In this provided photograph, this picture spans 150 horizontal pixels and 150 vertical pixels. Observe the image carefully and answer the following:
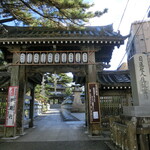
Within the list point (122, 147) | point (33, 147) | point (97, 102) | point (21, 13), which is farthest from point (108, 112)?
point (21, 13)

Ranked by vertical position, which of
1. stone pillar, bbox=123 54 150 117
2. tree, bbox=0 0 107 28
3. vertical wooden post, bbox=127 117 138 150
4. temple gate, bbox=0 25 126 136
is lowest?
vertical wooden post, bbox=127 117 138 150

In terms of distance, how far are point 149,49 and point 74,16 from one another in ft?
74.2

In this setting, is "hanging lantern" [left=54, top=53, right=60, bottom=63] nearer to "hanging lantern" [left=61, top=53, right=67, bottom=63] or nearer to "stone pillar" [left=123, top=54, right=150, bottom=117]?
"hanging lantern" [left=61, top=53, right=67, bottom=63]

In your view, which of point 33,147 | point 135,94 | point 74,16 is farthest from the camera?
point 74,16

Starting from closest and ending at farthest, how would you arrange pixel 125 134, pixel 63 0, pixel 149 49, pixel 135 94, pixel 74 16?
pixel 125 134, pixel 135 94, pixel 63 0, pixel 74 16, pixel 149 49

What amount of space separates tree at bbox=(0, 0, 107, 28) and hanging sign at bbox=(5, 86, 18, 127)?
16.4 feet

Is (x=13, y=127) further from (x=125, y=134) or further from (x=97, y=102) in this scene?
(x=125, y=134)

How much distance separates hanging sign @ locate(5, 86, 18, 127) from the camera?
7.39 meters

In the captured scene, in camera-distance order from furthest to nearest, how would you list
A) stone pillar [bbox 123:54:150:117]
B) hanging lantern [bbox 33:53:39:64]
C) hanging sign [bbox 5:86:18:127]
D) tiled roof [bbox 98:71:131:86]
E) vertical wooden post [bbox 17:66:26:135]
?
tiled roof [bbox 98:71:131:86] < hanging lantern [bbox 33:53:39:64] < vertical wooden post [bbox 17:66:26:135] < hanging sign [bbox 5:86:18:127] < stone pillar [bbox 123:54:150:117]

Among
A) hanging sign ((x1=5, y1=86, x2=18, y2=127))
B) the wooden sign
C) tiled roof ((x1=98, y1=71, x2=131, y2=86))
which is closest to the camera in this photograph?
hanging sign ((x1=5, y1=86, x2=18, y2=127))

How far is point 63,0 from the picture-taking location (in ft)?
24.3

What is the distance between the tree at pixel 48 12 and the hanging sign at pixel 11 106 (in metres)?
5.01

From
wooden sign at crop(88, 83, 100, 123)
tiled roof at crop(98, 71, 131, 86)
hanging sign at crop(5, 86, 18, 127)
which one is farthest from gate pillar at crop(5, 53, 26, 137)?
tiled roof at crop(98, 71, 131, 86)

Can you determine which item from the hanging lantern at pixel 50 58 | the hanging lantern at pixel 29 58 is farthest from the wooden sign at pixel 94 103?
the hanging lantern at pixel 29 58
